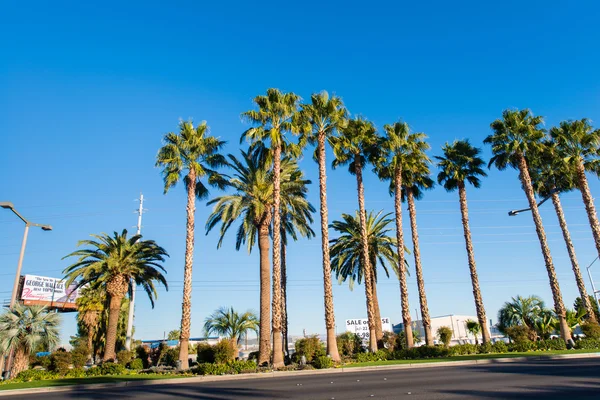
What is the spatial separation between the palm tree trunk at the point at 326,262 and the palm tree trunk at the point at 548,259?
1668 centimetres

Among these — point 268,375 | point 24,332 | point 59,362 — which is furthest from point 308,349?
point 24,332

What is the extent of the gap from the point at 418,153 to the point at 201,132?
19466 mm

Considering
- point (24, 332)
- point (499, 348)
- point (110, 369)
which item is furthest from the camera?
point (499, 348)

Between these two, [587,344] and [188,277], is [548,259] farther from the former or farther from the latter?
[188,277]

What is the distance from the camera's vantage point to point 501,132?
3800 centimetres

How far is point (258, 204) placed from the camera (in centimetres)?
3053

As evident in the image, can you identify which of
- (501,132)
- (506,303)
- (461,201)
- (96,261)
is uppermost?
(501,132)

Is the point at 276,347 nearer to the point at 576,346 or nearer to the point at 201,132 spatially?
the point at 201,132

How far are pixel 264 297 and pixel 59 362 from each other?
1379 centimetres

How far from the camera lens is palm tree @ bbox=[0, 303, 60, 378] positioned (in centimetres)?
2475

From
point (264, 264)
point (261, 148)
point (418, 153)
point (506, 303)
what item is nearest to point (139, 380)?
point (264, 264)

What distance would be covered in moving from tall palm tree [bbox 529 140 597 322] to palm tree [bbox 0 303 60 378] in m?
42.8

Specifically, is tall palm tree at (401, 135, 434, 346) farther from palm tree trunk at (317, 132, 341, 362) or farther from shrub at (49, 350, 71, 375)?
shrub at (49, 350, 71, 375)

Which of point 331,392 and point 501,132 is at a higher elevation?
point 501,132
